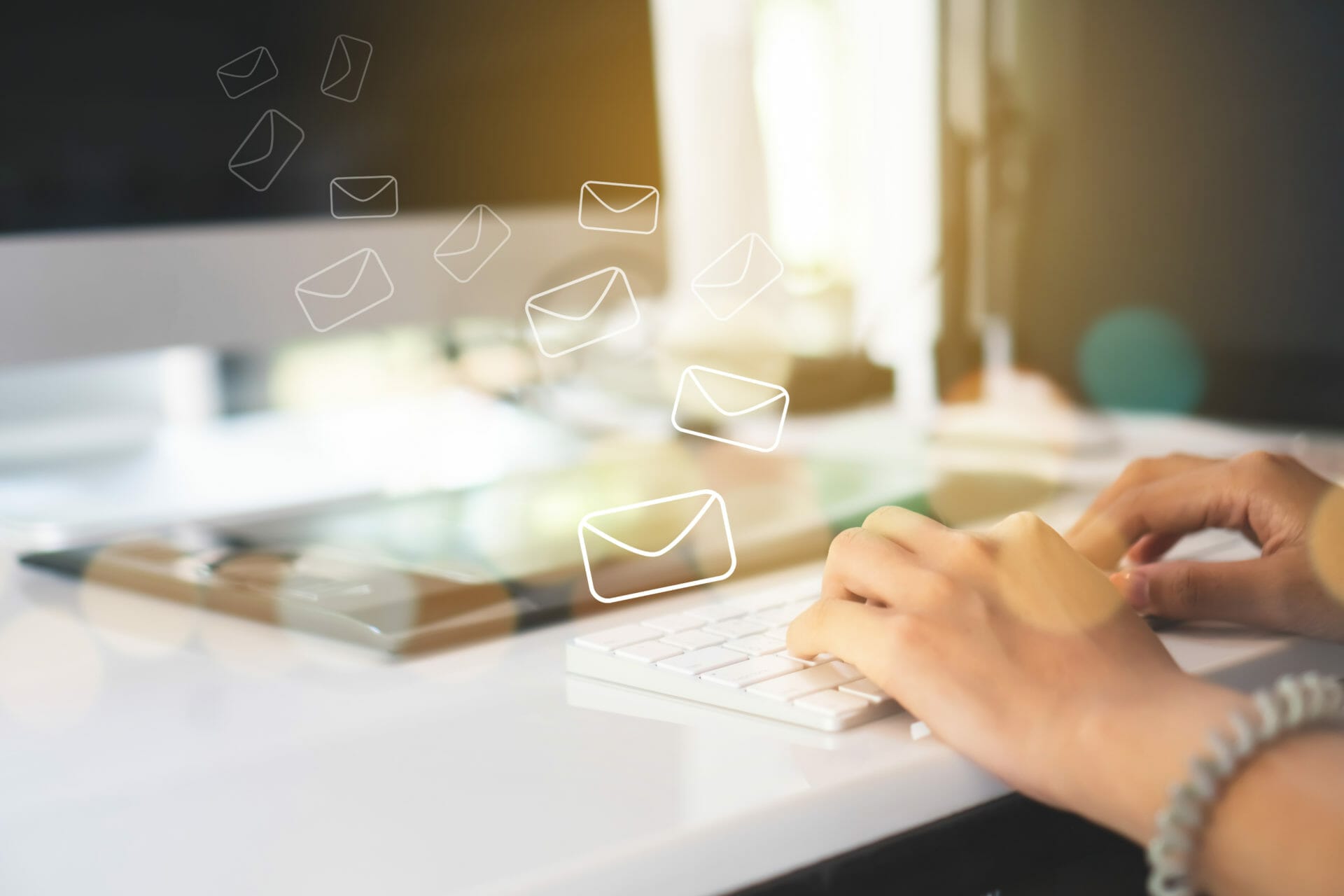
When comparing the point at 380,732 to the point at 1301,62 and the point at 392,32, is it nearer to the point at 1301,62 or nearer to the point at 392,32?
the point at 392,32

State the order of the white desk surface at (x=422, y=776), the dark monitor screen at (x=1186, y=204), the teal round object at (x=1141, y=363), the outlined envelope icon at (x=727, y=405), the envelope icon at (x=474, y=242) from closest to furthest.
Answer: the white desk surface at (x=422, y=776) → the envelope icon at (x=474, y=242) → the outlined envelope icon at (x=727, y=405) → the dark monitor screen at (x=1186, y=204) → the teal round object at (x=1141, y=363)

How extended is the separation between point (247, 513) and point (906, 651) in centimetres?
55

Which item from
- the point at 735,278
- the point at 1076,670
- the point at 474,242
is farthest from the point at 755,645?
the point at 474,242

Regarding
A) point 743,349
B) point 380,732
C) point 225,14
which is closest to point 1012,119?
point 743,349

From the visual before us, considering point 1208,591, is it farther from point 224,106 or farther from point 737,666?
point 224,106

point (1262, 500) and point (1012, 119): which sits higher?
point (1012, 119)

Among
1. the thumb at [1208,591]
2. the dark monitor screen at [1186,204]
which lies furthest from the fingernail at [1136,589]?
the dark monitor screen at [1186,204]

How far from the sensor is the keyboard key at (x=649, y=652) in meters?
0.46

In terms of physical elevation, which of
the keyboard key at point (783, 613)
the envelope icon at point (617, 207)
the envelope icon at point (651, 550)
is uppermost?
the envelope icon at point (617, 207)

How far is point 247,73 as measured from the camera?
0.58 m

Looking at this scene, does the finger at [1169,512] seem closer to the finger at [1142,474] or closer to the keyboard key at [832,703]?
the finger at [1142,474]

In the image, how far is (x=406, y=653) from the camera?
518mm

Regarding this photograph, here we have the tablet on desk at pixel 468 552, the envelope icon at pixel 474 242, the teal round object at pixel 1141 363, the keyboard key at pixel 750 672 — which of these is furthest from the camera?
the teal round object at pixel 1141 363

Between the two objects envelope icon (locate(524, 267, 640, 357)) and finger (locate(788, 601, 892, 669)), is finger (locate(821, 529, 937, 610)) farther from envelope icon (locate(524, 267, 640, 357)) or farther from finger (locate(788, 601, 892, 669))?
envelope icon (locate(524, 267, 640, 357))
